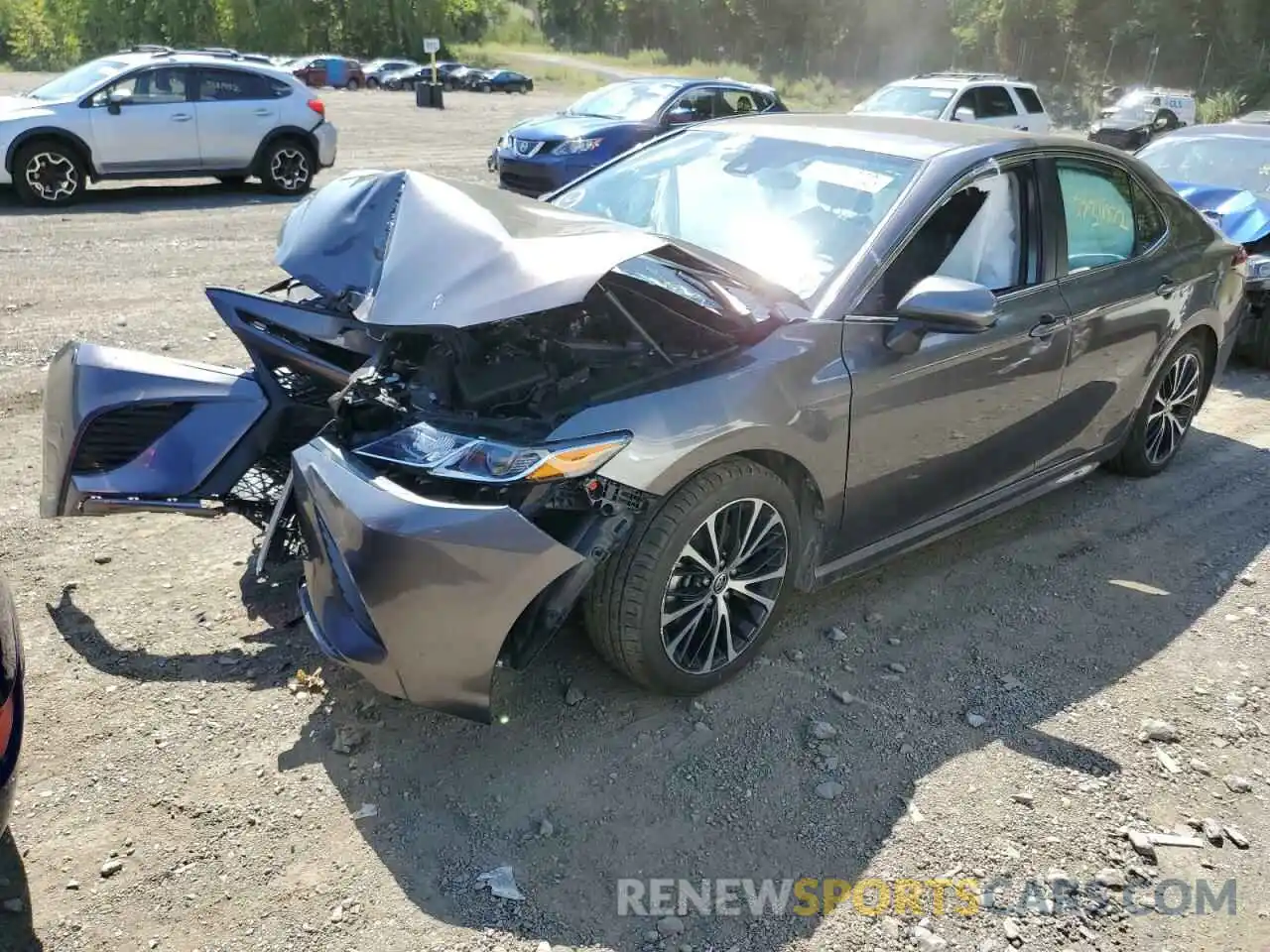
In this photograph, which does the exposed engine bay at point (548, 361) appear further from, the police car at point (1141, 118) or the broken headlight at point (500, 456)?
the police car at point (1141, 118)

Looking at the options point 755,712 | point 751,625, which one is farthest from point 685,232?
point 755,712

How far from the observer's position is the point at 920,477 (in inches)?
145

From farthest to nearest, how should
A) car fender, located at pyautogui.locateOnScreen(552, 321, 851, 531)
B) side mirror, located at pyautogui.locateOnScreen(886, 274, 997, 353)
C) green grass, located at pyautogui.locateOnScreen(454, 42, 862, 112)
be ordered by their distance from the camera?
1. green grass, located at pyautogui.locateOnScreen(454, 42, 862, 112)
2. side mirror, located at pyautogui.locateOnScreen(886, 274, 997, 353)
3. car fender, located at pyautogui.locateOnScreen(552, 321, 851, 531)

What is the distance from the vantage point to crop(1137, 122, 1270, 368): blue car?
7.08m

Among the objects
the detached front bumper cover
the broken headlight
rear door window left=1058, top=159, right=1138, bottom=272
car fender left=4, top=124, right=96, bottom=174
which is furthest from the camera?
car fender left=4, top=124, right=96, bottom=174

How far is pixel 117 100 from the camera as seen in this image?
11.3 m

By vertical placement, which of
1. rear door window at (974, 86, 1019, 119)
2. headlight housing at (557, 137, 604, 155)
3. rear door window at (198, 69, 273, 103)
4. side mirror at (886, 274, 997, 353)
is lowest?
side mirror at (886, 274, 997, 353)

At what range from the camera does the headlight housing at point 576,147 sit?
12.2m

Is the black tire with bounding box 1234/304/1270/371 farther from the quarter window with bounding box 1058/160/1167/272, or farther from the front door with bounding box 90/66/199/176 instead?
the front door with bounding box 90/66/199/176

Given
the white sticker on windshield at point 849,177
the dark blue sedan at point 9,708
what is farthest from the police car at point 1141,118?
the dark blue sedan at point 9,708

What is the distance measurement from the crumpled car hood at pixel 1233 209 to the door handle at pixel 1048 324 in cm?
390

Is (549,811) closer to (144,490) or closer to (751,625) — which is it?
(751,625)

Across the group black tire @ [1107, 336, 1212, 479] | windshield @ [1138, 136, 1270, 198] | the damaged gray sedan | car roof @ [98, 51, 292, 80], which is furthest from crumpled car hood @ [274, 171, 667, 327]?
car roof @ [98, 51, 292, 80]

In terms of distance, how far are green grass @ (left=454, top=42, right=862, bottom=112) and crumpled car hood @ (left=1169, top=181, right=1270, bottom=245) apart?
3592cm
